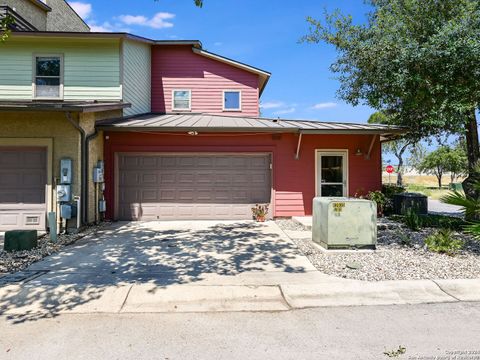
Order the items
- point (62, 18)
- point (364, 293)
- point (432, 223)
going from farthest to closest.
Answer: point (62, 18) → point (432, 223) → point (364, 293)

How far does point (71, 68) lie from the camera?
11.5 meters

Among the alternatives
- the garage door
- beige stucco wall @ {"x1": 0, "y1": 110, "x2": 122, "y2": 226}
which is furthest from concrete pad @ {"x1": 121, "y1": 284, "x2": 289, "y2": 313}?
the garage door

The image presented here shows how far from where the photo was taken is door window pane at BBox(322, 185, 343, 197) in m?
11.1

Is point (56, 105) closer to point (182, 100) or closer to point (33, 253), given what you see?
point (33, 253)

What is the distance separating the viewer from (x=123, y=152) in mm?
10555

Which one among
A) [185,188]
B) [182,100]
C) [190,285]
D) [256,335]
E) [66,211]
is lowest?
[256,335]

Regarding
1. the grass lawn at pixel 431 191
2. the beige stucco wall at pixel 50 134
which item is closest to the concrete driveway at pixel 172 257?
the beige stucco wall at pixel 50 134

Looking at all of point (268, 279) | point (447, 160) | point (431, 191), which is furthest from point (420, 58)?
point (447, 160)

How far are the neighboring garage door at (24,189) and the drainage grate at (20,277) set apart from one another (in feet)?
12.0

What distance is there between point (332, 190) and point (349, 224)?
4.73m

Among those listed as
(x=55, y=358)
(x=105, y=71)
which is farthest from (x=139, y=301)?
(x=105, y=71)

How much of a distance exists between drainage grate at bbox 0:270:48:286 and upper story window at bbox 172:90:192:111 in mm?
9694

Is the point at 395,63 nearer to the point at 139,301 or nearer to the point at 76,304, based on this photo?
the point at 139,301

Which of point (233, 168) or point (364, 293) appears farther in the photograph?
point (233, 168)
